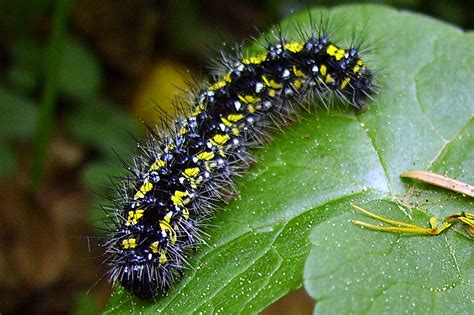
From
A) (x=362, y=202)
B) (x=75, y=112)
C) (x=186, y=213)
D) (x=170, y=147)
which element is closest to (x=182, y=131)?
(x=170, y=147)

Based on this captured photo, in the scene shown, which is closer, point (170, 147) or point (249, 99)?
point (170, 147)

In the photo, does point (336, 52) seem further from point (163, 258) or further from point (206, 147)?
point (163, 258)

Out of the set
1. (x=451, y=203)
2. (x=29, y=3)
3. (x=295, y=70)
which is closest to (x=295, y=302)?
(x=295, y=70)

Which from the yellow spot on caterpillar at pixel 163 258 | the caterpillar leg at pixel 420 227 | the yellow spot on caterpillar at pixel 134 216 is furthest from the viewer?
the yellow spot on caterpillar at pixel 134 216

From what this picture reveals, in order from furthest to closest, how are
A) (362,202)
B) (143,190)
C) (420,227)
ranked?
(143,190)
(362,202)
(420,227)

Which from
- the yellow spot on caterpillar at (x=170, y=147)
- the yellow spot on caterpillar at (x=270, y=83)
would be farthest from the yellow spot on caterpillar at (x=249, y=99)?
the yellow spot on caterpillar at (x=170, y=147)

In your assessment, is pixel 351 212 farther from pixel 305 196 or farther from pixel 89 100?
pixel 89 100

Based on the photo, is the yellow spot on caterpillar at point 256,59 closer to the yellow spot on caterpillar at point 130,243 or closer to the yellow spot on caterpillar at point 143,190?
the yellow spot on caterpillar at point 143,190
